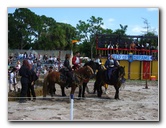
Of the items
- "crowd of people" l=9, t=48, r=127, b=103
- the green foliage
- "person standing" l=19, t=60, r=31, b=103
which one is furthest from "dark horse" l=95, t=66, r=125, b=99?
"person standing" l=19, t=60, r=31, b=103

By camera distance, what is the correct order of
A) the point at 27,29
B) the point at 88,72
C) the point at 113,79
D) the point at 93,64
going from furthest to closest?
the point at 113,79, the point at 93,64, the point at 88,72, the point at 27,29

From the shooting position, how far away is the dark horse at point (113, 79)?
27.3 feet

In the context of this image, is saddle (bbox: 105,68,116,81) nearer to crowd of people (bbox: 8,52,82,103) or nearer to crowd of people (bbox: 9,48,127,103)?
crowd of people (bbox: 9,48,127,103)

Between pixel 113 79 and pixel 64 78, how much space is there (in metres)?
1.28

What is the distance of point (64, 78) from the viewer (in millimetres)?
8250

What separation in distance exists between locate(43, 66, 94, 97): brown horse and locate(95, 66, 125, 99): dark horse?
677mm

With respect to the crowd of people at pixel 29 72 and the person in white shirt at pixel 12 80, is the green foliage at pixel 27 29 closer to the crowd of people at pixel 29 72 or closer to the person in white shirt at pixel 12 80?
the crowd of people at pixel 29 72

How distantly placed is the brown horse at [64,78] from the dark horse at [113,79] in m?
0.68

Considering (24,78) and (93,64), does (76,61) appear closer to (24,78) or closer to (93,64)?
(93,64)

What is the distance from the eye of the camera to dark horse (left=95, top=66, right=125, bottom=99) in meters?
8.32

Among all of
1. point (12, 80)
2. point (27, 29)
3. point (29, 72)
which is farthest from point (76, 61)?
point (27, 29)

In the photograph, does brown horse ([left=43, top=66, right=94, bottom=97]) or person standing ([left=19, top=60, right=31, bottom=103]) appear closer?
person standing ([left=19, top=60, right=31, bottom=103])

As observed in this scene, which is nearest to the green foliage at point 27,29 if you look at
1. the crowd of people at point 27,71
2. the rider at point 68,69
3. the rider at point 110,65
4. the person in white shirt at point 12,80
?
the crowd of people at point 27,71
